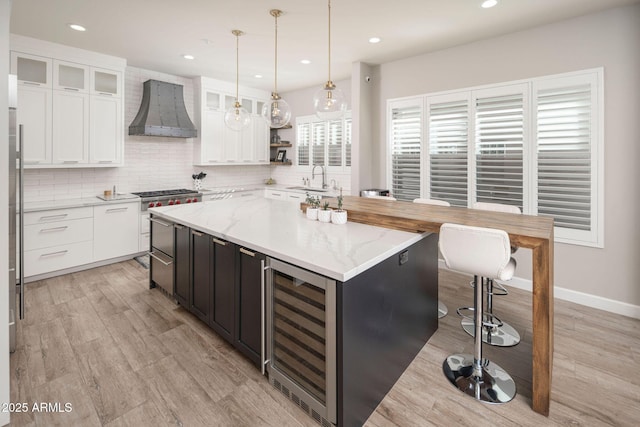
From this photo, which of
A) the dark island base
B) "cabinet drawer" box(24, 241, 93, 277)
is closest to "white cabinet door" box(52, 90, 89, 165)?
"cabinet drawer" box(24, 241, 93, 277)

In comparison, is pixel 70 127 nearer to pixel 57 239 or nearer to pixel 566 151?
pixel 57 239

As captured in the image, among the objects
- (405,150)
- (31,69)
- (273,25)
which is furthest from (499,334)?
(31,69)

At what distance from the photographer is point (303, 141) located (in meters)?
6.50

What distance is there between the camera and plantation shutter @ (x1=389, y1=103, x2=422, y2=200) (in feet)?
14.9

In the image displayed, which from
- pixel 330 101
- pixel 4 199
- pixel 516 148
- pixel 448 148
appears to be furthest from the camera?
pixel 448 148

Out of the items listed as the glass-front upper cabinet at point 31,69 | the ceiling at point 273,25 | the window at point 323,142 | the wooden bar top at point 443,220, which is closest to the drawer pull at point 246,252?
the wooden bar top at point 443,220

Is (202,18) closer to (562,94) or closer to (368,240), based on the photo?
(368,240)

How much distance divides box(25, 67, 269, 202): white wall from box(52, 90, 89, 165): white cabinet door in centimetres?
42

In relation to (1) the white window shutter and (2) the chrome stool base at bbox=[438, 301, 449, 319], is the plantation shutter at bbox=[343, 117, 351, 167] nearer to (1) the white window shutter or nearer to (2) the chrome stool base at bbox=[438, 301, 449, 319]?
(1) the white window shutter

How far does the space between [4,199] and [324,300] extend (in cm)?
175

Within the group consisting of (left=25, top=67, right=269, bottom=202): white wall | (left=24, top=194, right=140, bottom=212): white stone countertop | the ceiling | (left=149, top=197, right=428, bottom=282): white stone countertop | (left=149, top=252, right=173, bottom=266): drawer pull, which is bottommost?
(left=149, top=252, right=173, bottom=266): drawer pull

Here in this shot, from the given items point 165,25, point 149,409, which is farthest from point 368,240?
point 165,25

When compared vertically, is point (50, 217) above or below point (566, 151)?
below

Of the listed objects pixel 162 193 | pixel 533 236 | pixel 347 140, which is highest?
pixel 347 140
